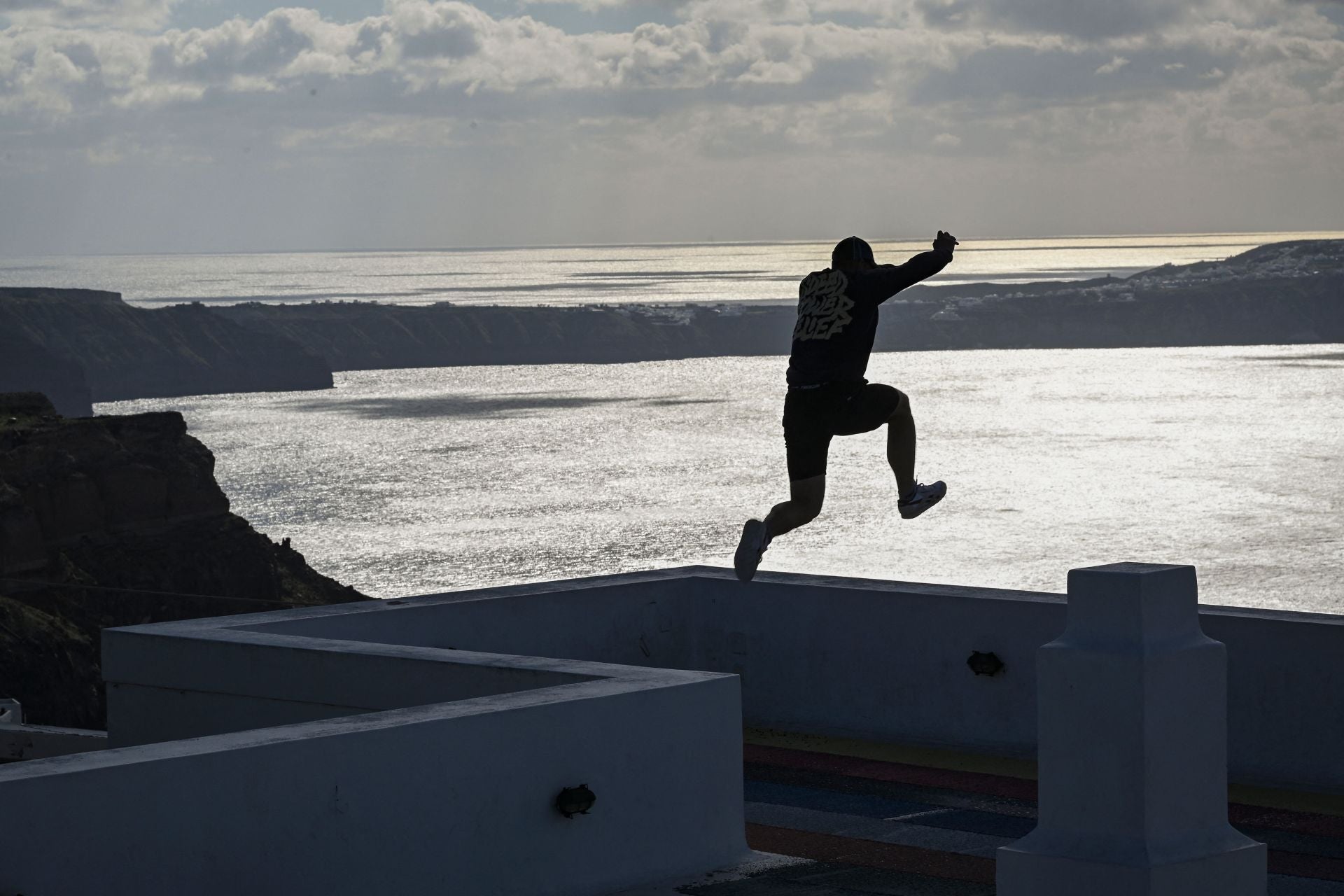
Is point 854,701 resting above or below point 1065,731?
below

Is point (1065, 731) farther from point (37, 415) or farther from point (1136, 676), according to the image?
point (37, 415)

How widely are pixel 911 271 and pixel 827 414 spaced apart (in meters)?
0.87

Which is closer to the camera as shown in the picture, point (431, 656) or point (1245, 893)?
point (1245, 893)

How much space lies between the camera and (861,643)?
12.0m

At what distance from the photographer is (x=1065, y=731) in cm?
560

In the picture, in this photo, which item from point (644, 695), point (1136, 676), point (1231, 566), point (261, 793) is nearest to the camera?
point (1136, 676)

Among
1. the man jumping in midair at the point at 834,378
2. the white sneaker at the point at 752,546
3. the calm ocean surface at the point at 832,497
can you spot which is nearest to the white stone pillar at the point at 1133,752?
the man jumping in midair at the point at 834,378

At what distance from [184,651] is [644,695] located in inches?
Result: 130

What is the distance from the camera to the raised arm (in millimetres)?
7980

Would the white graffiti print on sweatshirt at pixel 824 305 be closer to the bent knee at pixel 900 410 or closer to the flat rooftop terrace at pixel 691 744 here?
the bent knee at pixel 900 410

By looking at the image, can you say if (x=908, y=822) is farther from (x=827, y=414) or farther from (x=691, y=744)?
(x=827, y=414)

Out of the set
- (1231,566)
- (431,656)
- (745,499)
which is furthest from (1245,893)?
(745,499)

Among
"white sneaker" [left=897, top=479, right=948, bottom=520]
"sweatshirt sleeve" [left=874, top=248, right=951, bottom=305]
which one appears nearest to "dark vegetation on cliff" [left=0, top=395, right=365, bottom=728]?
"white sneaker" [left=897, top=479, right=948, bottom=520]

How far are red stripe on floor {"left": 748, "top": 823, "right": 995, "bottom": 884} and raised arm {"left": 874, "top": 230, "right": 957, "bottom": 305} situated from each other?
282 centimetres
